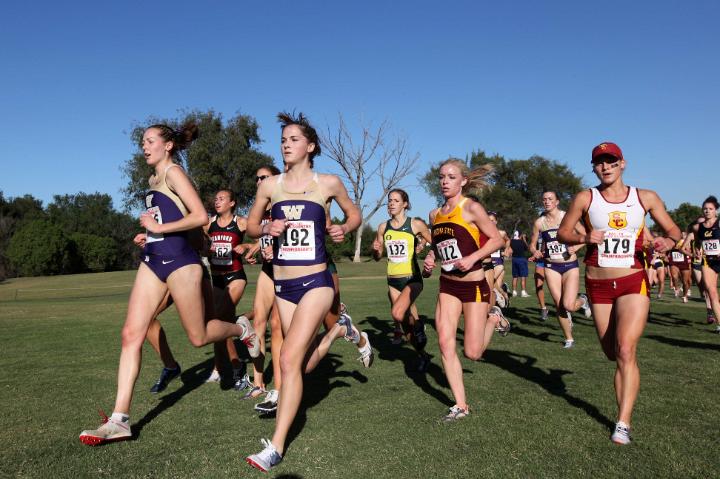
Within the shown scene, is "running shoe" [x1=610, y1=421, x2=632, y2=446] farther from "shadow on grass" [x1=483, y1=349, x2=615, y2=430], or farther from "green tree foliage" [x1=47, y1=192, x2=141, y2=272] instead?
"green tree foliage" [x1=47, y1=192, x2=141, y2=272]

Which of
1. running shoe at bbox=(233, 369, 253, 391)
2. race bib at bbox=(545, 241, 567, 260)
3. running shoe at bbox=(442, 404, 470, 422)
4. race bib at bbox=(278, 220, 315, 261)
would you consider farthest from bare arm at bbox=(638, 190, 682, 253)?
running shoe at bbox=(233, 369, 253, 391)

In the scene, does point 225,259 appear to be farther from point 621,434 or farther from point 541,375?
point 621,434

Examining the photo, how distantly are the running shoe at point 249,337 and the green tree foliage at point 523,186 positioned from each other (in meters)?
68.2

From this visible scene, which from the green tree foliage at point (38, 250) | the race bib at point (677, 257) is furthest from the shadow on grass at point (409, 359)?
the green tree foliage at point (38, 250)

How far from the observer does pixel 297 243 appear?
4.60 m

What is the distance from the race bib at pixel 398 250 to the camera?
8891 millimetres

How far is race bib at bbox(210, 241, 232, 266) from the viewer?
23.3 feet

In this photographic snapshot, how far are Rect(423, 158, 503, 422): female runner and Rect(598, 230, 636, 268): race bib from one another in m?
1.00

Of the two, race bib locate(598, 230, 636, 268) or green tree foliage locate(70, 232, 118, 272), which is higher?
race bib locate(598, 230, 636, 268)

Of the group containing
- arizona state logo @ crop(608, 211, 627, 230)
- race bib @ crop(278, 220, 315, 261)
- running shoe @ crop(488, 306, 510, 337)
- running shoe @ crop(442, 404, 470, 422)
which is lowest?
running shoe @ crop(442, 404, 470, 422)

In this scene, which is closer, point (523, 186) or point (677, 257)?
point (677, 257)

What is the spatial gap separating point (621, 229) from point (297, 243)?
9.68ft

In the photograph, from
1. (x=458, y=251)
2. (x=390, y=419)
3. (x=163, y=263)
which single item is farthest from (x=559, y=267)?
(x=163, y=263)

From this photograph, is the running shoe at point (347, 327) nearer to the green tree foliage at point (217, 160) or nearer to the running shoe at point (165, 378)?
the running shoe at point (165, 378)
